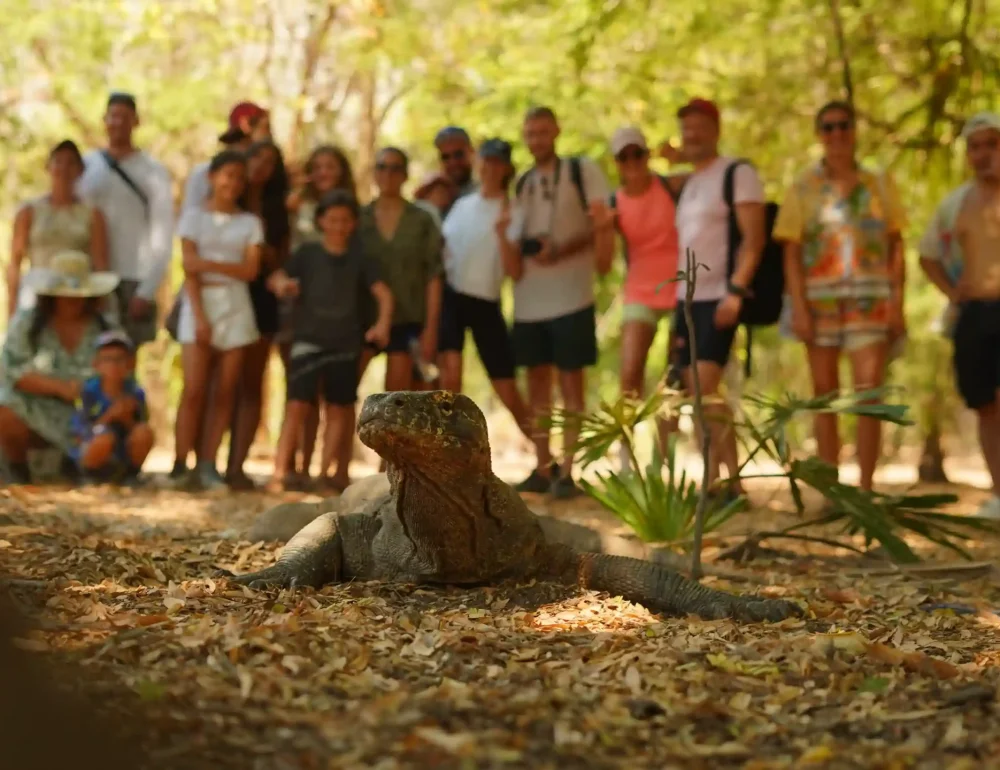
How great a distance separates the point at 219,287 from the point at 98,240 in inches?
39.7

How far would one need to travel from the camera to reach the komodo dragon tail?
13.4ft

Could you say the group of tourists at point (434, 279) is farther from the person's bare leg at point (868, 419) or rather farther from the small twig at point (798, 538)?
the small twig at point (798, 538)

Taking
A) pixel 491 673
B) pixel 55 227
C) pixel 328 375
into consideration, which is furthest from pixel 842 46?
pixel 491 673

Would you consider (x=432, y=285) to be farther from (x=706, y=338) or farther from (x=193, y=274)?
(x=706, y=338)

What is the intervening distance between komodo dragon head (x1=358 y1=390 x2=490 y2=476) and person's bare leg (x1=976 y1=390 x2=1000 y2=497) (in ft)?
14.2

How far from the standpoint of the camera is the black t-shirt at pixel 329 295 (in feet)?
24.8

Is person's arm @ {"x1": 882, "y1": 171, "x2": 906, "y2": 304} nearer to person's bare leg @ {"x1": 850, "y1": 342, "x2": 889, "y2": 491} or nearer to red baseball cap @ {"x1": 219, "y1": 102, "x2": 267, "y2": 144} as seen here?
person's bare leg @ {"x1": 850, "y1": 342, "x2": 889, "y2": 491}

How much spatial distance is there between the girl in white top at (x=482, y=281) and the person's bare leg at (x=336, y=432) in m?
0.76

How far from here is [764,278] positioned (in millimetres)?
7180

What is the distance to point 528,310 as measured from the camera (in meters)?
7.79

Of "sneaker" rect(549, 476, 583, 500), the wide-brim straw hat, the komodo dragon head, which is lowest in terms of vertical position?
"sneaker" rect(549, 476, 583, 500)

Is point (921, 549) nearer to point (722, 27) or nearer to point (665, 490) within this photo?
point (665, 490)

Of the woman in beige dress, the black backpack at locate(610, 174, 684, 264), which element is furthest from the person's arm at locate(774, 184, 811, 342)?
the woman in beige dress

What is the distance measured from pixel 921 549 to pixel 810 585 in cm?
164
